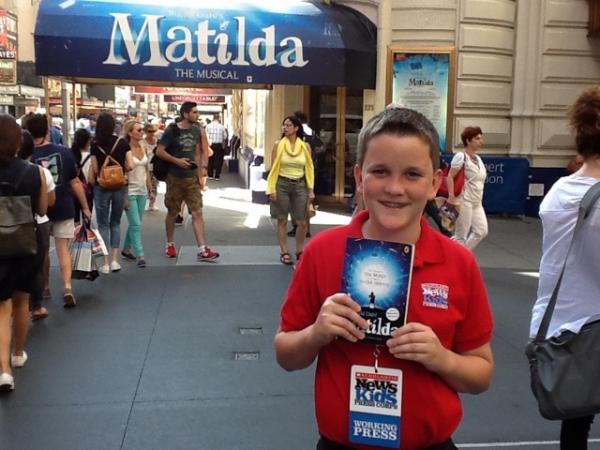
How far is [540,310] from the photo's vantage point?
120 inches

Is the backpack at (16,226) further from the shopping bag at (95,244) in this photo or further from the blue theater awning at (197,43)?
the blue theater awning at (197,43)

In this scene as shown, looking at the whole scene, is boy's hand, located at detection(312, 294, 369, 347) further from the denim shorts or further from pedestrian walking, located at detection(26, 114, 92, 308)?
the denim shorts

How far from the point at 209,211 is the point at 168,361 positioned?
27.1 ft

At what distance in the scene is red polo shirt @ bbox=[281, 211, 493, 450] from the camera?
1869 millimetres

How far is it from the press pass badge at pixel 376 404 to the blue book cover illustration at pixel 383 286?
119 mm

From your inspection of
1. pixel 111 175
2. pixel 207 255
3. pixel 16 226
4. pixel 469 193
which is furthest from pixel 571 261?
pixel 207 255

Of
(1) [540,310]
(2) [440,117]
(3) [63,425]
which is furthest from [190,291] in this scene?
(2) [440,117]

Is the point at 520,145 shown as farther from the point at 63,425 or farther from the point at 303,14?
the point at 63,425

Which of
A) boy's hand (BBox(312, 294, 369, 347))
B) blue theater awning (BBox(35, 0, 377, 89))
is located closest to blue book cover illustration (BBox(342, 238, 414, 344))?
boy's hand (BBox(312, 294, 369, 347))

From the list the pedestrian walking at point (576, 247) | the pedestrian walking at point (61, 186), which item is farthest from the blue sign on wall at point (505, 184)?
the pedestrian walking at point (576, 247)

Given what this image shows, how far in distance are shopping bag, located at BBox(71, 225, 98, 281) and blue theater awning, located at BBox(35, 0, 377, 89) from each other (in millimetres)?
4664

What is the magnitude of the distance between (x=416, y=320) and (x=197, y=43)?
10.2 meters

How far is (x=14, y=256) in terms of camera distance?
15.5 ft

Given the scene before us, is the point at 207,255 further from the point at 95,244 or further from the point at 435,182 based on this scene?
the point at 435,182
